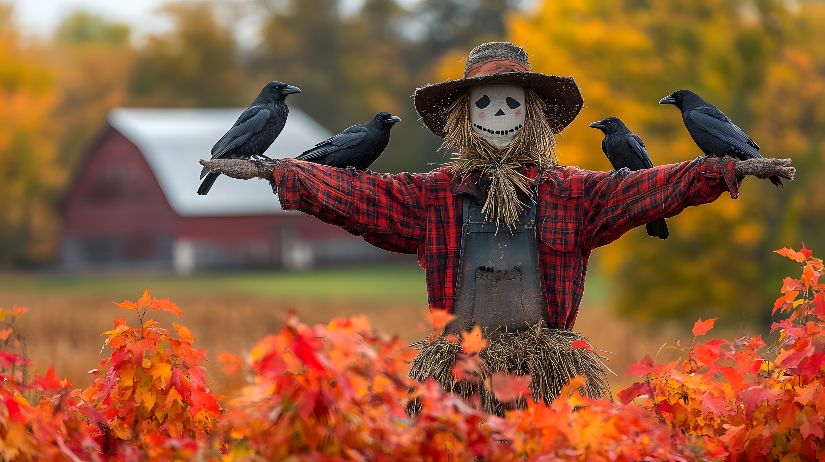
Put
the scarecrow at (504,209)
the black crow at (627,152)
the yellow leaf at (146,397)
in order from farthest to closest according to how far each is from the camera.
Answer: the black crow at (627,152)
the scarecrow at (504,209)
the yellow leaf at (146,397)

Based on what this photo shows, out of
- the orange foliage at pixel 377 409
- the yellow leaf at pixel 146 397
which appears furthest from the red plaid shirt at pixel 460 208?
the yellow leaf at pixel 146 397

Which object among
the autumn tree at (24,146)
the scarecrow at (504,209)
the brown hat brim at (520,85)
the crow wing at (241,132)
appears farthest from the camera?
the autumn tree at (24,146)

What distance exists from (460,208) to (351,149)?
575 mm

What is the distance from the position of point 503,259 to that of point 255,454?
220 cm

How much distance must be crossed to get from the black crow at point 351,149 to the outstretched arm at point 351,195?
0.54ft

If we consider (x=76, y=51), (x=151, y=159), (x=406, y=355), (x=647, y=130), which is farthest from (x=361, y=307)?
(x=76, y=51)

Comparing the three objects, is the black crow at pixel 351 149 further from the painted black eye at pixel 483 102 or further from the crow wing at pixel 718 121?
the crow wing at pixel 718 121

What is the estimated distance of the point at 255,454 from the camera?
3012 millimetres

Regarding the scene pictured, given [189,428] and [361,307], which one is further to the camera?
[361,307]

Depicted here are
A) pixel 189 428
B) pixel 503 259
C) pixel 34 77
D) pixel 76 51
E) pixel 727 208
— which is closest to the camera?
pixel 189 428

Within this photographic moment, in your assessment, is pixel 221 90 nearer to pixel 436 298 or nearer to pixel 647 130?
pixel 647 130

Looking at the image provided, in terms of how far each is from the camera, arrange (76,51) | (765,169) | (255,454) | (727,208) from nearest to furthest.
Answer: (255,454), (765,169), (727,208), (76,51)

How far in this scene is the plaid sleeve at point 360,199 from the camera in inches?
196

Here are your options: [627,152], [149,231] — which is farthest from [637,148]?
[149,231]
